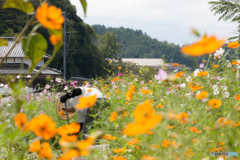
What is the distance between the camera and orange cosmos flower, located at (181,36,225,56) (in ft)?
1.76

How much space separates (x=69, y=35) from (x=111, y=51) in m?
17.9

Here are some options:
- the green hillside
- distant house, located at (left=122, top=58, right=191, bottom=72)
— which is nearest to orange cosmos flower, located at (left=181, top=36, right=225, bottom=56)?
distant house, located at (left=122, top=58, right=191, bottom=72)

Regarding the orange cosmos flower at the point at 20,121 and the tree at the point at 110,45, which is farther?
the tree at the point at 110,45

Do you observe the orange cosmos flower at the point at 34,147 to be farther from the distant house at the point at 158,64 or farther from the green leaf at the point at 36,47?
the distant house at the point at 158,64

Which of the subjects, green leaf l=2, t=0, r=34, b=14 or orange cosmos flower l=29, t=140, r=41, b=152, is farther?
green leaf l=2, t=0, r=34, b=14

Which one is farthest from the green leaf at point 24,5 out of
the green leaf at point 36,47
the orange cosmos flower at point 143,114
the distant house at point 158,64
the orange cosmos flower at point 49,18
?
the distant house at point 158,64

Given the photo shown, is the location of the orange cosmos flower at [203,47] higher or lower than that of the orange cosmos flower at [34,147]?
higher

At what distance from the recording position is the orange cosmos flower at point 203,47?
0.54 m

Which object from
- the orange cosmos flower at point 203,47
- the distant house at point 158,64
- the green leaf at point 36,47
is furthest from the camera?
the distant house at point 158,64

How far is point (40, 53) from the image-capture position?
84 cm

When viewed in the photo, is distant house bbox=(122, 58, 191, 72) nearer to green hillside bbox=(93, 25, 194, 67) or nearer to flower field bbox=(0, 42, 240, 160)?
flower field bbox=(0, 42, 240, 160)

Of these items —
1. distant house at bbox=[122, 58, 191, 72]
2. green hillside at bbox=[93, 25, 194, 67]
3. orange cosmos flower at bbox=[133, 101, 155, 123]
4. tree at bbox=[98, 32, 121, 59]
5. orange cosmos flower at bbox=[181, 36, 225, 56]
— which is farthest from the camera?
green hillside at bbox=[93, 25, 194, 67]

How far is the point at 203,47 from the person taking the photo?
560mm

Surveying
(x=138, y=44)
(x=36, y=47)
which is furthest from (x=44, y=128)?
(x=138, y=44)
